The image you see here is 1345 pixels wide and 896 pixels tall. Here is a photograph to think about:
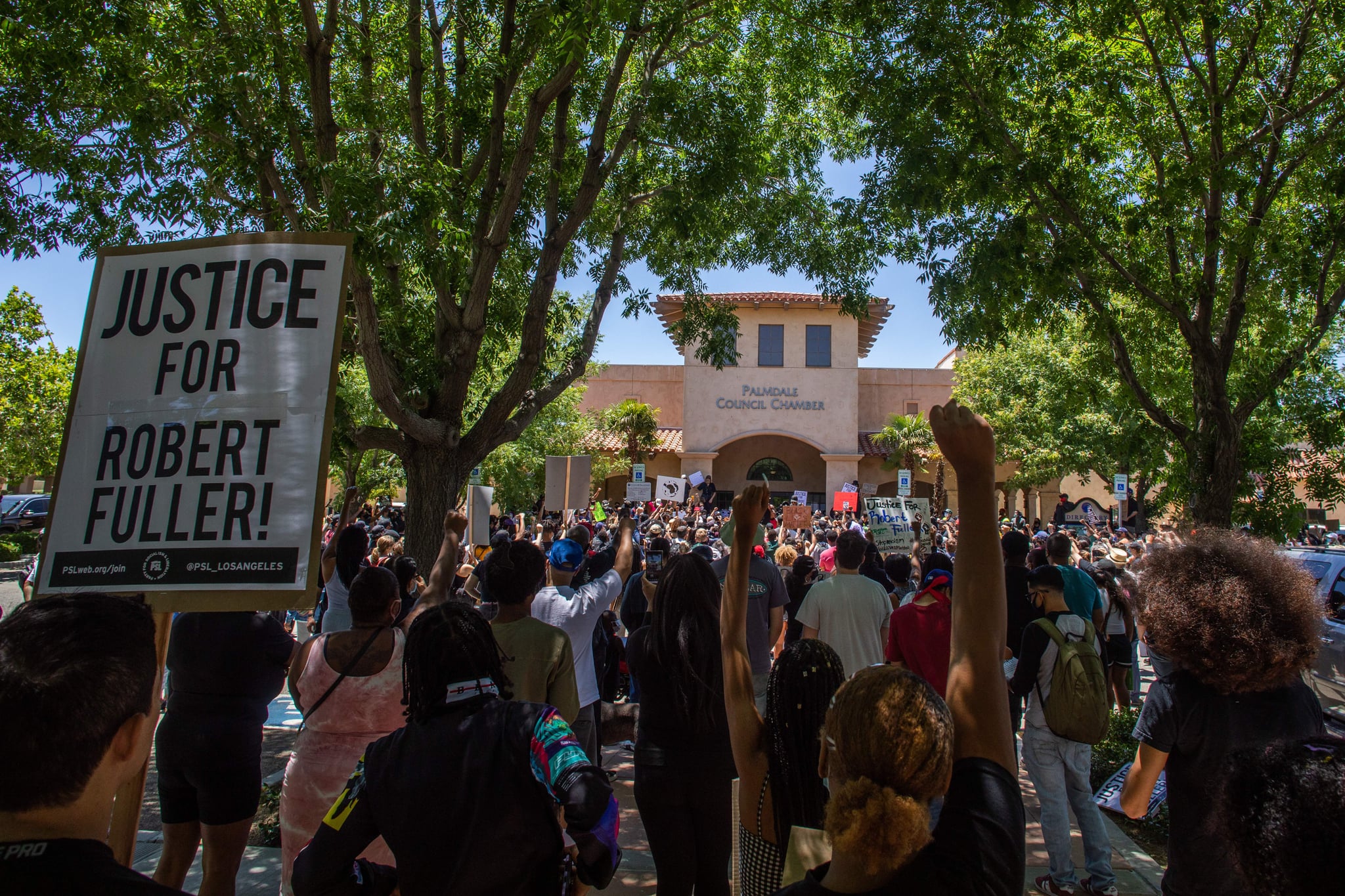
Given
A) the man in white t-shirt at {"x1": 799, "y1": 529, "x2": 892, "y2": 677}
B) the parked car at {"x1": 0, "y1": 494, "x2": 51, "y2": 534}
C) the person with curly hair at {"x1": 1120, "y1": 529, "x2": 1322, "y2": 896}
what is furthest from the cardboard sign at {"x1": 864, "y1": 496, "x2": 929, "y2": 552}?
the parked car at {"x1": 0, "y1": 494, "x2": 51, "y2": 534}

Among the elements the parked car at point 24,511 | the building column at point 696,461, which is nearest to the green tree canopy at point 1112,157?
the building column at point 696,461

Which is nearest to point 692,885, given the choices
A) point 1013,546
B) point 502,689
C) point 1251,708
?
point 502,689

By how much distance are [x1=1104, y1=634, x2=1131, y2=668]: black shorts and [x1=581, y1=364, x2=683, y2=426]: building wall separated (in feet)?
95.6

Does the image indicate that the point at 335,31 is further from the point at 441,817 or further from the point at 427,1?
the point at 441,817

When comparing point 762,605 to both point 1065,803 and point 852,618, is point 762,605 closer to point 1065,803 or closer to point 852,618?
point 852,618

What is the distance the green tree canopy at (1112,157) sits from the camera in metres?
7.66

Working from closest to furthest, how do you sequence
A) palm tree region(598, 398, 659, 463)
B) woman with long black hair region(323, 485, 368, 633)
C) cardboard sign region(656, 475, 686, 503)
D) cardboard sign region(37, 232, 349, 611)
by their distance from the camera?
1. cardboard sign region(37, 232, 349, 611)
2. woman with long black hair region(323, 485, 368, 633)
3. cardboard sign region(656, 475, 686, 503)
4. palm tree region(598, 398, 659, 463)

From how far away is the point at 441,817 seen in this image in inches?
82.4

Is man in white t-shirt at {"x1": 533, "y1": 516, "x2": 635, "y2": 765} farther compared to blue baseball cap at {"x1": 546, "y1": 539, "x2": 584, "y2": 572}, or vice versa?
blue baseball cap at {"x1": 546, "y1": 539, "x2": 584, "y2": 572}

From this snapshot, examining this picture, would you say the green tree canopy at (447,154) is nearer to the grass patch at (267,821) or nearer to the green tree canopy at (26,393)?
the grass patch at (267,821)

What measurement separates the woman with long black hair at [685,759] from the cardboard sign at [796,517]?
13.0 meters

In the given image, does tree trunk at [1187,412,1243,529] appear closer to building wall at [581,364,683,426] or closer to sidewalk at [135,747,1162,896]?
sidewalk at [135,747,1162,896]

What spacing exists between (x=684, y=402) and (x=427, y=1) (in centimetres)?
2589

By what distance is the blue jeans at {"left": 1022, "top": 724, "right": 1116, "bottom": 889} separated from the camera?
4.50m
